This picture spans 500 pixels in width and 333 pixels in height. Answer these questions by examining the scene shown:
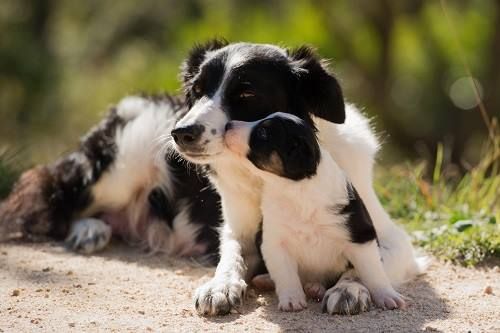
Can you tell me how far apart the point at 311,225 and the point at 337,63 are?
11.5m

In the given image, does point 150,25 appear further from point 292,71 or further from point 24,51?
point 292,71

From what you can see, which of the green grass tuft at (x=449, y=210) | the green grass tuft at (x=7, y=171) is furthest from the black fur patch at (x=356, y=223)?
the green grass tuft at (x=7, y=171)

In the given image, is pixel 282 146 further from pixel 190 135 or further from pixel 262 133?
pixel 190 135

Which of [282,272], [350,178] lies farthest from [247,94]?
[282,272]

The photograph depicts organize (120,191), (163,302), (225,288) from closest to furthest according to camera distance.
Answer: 1. (225,288)
2. (163,302)
3. (120,191)

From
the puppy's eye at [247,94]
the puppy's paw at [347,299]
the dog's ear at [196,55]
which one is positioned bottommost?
the puppy's paw at [347,299]

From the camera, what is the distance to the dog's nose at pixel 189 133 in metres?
3.78

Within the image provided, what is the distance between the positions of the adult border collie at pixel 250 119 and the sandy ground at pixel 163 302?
14 centimetres

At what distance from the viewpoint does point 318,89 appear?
4.24 meters

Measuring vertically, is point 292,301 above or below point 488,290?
above

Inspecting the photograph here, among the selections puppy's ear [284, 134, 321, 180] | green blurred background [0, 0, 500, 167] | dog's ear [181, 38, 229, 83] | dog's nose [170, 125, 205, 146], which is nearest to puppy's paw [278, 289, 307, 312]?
puppy's ear [284, 134, 321, 180]

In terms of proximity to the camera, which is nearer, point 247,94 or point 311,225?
point 311,225

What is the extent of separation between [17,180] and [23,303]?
2427 mm

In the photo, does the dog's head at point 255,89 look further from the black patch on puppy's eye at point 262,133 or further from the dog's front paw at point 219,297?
the dog's front paw at point 219,297
